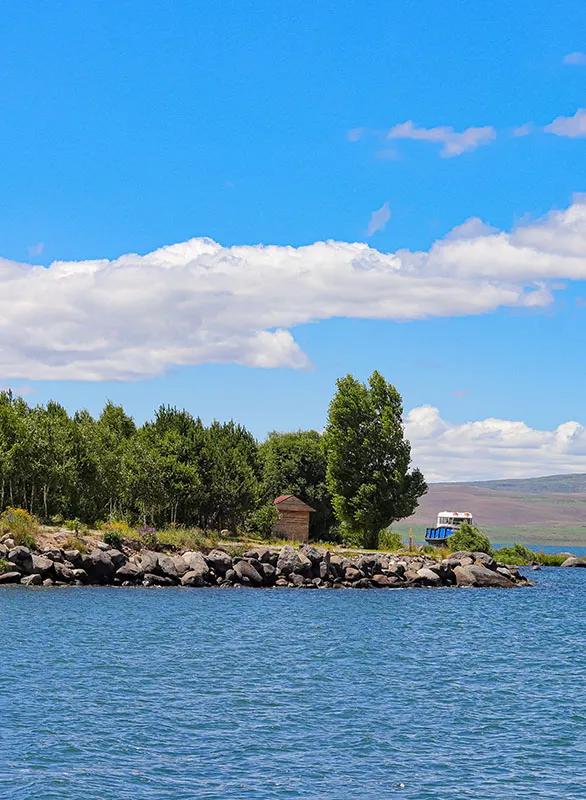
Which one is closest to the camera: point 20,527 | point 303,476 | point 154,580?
point 20,527

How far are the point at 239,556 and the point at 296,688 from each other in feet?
146

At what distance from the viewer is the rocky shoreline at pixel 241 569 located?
70.8 m

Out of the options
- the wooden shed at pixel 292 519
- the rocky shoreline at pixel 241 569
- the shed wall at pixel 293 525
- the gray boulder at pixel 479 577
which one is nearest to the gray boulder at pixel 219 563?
the rocky shoreline at pixel 241 569

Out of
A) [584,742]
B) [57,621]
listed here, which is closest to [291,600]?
[57,621]

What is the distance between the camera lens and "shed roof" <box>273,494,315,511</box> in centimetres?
11288

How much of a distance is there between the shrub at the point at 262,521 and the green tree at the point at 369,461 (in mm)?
6195

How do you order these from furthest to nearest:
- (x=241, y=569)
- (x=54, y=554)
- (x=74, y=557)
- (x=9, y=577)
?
(x=241, y=569) → (x=74, y=557) → (x=54, y=554) → (x=9, y=577)

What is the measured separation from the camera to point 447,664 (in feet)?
147

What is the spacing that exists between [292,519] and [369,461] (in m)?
14.9

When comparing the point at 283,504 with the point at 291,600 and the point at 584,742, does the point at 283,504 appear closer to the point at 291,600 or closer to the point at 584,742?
the point at 291,600

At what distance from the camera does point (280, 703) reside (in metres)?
34.3

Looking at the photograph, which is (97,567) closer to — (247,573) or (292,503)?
(247,573)

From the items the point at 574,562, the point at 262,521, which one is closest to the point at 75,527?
the point at 262,521

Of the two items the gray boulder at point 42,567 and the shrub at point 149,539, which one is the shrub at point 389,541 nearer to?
the shrub at point 149,539
